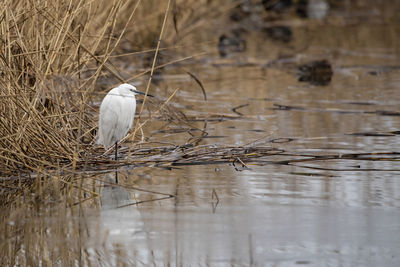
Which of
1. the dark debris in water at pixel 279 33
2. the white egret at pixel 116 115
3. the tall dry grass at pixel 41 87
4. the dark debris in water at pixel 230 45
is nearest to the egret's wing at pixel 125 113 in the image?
the white egret at pixel 116 115

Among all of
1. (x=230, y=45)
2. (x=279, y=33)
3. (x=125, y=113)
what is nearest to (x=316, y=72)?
(x=230, y=45)

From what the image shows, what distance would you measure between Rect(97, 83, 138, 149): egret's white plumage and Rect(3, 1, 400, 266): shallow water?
0.83ft

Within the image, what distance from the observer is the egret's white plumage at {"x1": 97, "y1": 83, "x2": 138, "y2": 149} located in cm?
461

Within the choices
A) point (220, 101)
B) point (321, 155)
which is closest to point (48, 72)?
point (321, 155)

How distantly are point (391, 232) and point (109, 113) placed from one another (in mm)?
1873

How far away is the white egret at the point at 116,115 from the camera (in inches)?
182

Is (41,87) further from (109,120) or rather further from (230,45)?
(230,45)

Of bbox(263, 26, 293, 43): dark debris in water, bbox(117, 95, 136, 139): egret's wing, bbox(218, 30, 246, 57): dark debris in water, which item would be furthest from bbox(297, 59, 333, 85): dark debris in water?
bbox(117, 95, 136, 139): egret's wing

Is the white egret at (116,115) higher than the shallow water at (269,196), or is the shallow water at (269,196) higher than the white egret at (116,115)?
the white egret at (116,115)

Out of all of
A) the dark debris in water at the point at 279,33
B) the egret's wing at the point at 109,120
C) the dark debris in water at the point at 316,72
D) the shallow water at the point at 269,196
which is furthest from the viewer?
the dark debris in water at the point at 279,33

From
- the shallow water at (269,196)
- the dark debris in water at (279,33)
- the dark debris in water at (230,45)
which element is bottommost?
the shallow water at (269,196)

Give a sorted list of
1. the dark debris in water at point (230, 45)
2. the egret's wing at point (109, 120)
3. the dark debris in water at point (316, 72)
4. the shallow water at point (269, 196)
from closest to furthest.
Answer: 1. the shallow water at point (269, 196)
2. the egret's wing at point (109, 120)
3. the dark debris in water at point (316, 72)
4. the dark debris in water at point (230, 45)

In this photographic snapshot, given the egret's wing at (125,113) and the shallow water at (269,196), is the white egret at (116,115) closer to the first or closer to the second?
the egret's wing at (125,113)

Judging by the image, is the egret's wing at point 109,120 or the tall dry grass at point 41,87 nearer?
the tall dry grass at point 41,87
